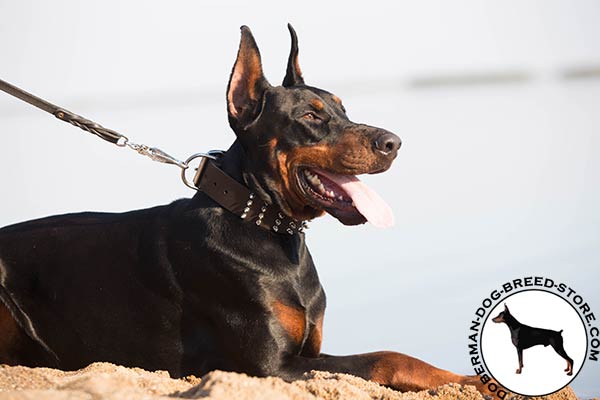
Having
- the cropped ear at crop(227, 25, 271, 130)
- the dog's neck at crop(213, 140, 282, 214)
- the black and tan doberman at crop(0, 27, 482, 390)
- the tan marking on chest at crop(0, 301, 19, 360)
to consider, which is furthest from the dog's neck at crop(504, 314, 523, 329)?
the tan marking on chest at crop(0, 301, 19, 360)

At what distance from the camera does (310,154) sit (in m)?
4.96

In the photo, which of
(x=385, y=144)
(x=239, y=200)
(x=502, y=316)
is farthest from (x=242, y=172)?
(x=502, y=316)

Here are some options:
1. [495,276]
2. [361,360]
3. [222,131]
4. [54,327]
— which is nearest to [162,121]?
[222,131]

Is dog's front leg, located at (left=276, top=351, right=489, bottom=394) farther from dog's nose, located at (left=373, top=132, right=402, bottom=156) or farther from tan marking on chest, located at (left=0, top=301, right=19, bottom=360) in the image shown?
tan marking on chest, located at (left=0, top=301, right=19, bottom=360)

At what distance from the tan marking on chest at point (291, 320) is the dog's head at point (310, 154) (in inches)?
19.1

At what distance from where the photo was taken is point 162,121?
43.3 ft

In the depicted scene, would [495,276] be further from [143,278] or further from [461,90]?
[461,90]

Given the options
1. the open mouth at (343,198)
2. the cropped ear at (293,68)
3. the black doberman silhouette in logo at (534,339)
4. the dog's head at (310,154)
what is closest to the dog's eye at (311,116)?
the dog's head at (310,154)

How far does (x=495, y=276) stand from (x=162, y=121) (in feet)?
23.5

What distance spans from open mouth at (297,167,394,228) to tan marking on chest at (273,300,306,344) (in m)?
0.52

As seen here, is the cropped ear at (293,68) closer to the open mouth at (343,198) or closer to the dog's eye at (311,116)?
the dog's eye at (311,116)

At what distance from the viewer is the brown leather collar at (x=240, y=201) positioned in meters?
4.97

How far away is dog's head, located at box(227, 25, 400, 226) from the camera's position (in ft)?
16.1

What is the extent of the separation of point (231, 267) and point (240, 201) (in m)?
0.34
